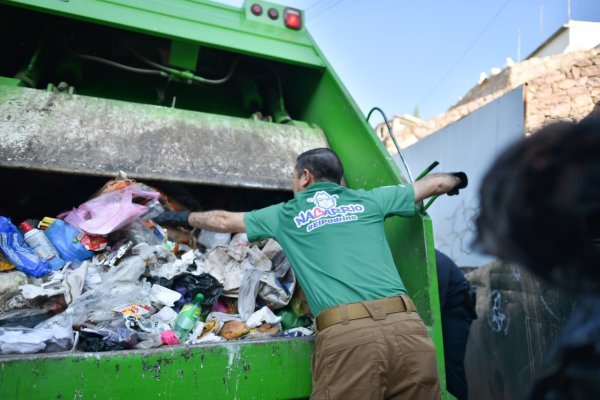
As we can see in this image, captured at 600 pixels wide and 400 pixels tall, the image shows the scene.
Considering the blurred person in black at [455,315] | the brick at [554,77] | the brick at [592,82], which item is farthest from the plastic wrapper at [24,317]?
the brick at [592,82]

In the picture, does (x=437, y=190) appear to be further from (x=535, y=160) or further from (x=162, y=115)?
(x=162, y=115)

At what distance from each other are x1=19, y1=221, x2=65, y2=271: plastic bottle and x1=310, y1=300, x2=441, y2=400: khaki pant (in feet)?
3.63

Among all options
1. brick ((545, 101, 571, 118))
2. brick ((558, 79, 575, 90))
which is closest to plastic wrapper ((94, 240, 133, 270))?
brick ((545, 101, 571, 118))

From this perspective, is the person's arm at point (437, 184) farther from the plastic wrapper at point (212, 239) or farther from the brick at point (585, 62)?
the brick at point (585, 62)

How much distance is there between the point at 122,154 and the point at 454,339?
6.39 ft

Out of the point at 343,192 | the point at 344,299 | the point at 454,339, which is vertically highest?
the point at 343,192

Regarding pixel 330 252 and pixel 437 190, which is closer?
pixel 330 252

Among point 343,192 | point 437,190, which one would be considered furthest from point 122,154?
point 437,190

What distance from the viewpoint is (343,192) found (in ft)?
5.64

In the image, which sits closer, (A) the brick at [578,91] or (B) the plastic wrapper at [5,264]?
(B) the plastic wrapper at [5,264]

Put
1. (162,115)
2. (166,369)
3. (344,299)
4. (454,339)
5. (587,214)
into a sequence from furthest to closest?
(454,339)
(162,115)
(344,299)
(166,369)
(587,214)

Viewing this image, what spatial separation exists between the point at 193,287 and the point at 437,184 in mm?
1014

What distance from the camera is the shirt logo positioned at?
5.24 feet

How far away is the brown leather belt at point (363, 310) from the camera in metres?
1.43
